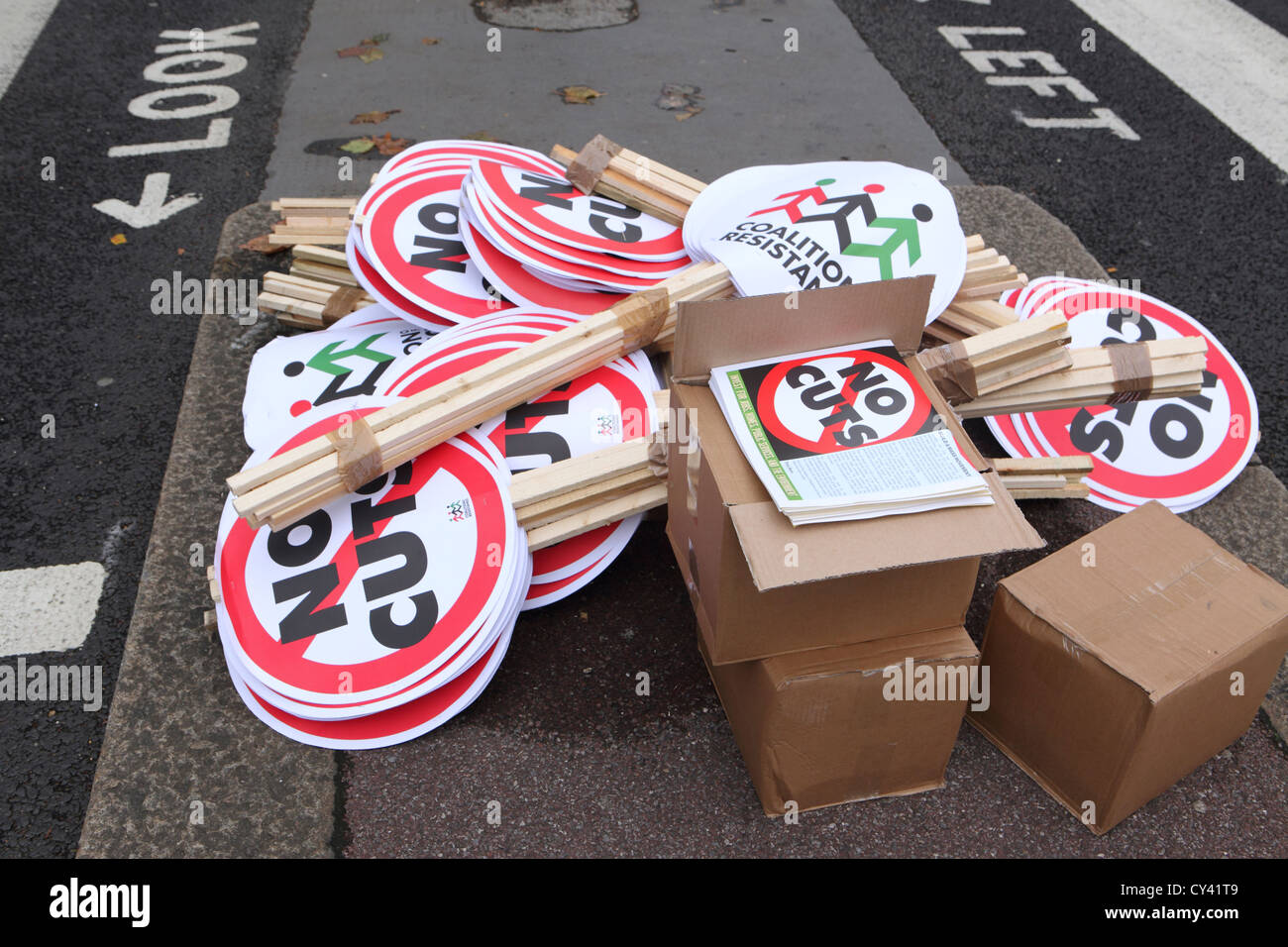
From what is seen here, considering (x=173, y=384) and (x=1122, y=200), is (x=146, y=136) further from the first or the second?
(x=1122, y=200)

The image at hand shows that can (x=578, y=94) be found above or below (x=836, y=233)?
below

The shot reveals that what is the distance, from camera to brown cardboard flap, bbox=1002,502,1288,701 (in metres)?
2.36

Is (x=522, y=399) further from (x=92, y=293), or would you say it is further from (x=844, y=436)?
(x=92, y=293)

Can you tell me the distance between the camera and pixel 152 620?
310 cm

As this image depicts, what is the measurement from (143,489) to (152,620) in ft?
2.63

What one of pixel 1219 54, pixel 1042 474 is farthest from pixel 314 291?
pixel 1219 54

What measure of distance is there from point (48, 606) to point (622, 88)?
487 cm

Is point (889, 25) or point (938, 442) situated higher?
point (938, 442)

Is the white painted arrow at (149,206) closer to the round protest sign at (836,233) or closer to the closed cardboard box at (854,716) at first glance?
the round protest sign at (836,233)

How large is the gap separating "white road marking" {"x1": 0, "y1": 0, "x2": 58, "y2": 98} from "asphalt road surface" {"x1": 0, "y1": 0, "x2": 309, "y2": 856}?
2 centimetres

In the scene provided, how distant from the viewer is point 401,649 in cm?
275

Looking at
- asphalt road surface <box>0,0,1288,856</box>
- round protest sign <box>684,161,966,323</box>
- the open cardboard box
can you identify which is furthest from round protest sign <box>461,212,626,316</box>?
asphalt road surface <box>0,0,1288,856</box>

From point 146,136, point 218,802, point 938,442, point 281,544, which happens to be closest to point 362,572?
point 281,544

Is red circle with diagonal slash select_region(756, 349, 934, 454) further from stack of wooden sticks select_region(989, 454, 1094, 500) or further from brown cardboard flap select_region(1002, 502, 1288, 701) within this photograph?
stack of wooden sticks select_region(989, 454, 1094, 500)
